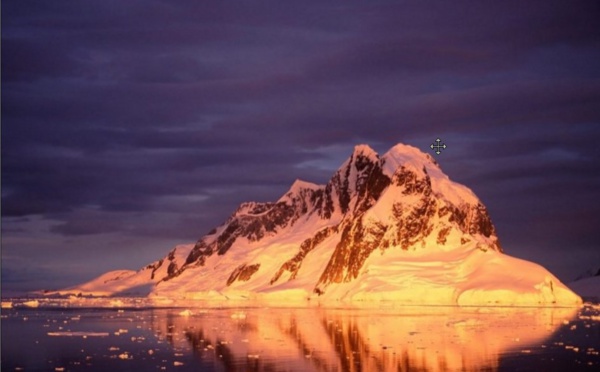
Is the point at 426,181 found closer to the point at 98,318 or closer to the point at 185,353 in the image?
the point at 98,318

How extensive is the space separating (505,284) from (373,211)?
2281 inches

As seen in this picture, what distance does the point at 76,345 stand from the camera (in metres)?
60.5

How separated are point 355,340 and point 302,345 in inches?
201

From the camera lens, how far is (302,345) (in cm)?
6100

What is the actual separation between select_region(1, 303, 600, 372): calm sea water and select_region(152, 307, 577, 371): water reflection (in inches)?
2.6

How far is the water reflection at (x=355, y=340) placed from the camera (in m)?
51.2

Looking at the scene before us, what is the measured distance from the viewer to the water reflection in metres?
51.2

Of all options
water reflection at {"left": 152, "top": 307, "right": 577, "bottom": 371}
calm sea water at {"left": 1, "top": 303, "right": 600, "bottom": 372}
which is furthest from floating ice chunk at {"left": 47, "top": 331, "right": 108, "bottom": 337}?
water reflection at {"left": 152, "top": 307, "right": 577, "bottom": 371}

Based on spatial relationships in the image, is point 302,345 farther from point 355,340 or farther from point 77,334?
point 77,334

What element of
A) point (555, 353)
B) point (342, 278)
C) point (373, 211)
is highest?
point (373, 211)

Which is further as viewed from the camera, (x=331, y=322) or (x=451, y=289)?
(x=451, y=289)

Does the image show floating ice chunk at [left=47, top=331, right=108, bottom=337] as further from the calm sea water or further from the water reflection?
the water reflection

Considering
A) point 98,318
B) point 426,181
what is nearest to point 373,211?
point 426,181

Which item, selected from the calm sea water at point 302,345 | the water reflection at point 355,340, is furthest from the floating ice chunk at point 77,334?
the water reflection at point 355,340
